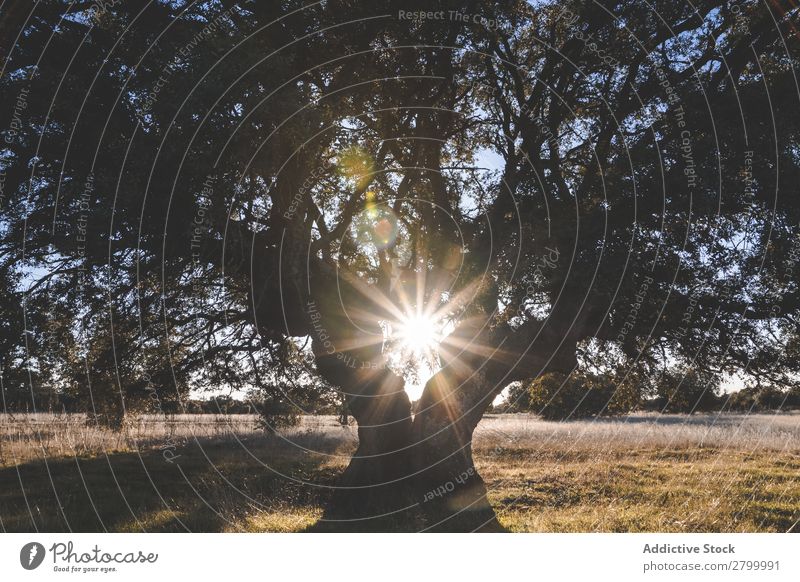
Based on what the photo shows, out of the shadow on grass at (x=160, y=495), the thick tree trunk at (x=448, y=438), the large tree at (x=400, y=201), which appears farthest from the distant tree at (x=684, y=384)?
the shadow on grass at (x=160, y=495)

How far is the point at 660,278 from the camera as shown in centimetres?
1458

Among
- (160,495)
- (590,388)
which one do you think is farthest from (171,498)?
(590,388)

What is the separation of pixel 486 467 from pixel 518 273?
13982mm

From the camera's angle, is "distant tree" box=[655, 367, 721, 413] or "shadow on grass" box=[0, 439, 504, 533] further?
"distant tree" box=[655, 367, 721, 413]

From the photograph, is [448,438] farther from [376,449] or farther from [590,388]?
[590,388]

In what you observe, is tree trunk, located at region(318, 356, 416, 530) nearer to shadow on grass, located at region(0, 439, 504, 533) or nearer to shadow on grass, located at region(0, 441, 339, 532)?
shadow on grass, located at region(0, 439, 504, 533)

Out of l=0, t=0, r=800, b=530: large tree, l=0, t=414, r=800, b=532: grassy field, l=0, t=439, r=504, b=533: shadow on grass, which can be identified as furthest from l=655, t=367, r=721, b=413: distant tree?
l=0, t=439, r=504, b=533: shadow on grass

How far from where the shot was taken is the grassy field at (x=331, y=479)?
43.3 ft
